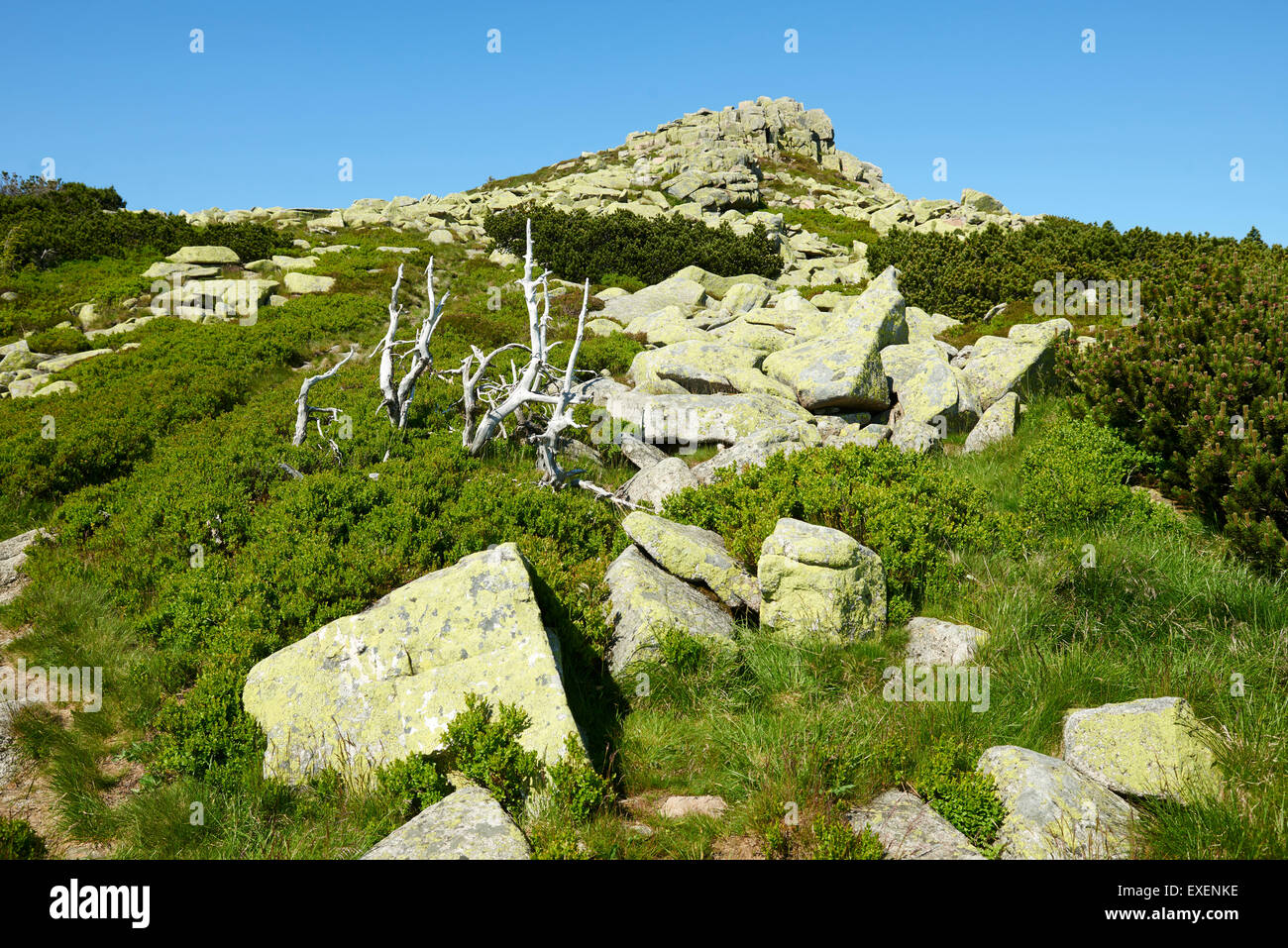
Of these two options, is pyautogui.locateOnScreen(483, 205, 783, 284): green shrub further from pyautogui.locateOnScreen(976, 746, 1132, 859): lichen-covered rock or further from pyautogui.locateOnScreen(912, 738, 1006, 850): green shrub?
pyautogui.locateOnScreen(976, 746, 1132, 859): lichen-covered rock

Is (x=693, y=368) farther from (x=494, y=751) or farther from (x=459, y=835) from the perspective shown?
(x=459, y=835)

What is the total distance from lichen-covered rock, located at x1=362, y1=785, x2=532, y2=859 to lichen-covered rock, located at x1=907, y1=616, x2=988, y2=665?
→ 4.12 m

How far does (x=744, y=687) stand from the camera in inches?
255

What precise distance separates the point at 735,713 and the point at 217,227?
34149mm

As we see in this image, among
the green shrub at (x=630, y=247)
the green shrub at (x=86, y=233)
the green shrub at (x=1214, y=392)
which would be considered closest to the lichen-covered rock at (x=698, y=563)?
the green shrub at (x=1214, y=392)

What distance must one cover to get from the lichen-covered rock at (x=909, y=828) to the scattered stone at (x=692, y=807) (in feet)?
2.99

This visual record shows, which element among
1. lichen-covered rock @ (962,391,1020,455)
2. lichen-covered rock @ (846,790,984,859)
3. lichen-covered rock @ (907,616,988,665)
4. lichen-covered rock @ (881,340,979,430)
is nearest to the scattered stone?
lichen-covered rock @ (846,790,984,859)

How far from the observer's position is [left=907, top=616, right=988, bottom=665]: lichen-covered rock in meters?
6.67

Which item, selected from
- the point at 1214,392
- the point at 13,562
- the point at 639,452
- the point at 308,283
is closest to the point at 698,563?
the point at 639,452

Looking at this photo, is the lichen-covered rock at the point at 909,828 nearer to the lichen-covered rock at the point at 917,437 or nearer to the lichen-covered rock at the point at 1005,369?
the lichen-covered rock at the point at 917,437

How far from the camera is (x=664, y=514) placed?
9.44 meters

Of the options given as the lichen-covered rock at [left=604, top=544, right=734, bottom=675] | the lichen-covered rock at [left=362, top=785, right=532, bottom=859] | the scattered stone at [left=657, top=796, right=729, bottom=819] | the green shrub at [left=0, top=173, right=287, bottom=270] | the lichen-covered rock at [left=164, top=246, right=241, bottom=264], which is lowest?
the scattered stone at [left=657, top=796, right=729, bottom=819]

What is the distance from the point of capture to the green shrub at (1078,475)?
9102 millimetres
